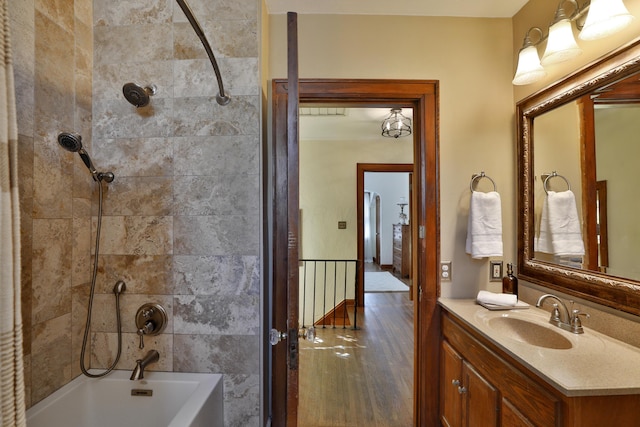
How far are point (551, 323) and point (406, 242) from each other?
5.56 m

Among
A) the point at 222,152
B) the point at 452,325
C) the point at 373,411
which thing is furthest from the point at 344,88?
the point at 373,411

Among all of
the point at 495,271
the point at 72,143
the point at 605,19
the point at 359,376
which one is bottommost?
the point at 359,376

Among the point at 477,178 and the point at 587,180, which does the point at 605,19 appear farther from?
the point at 477,178

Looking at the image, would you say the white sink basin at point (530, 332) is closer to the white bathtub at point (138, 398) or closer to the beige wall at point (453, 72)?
the beige wall at point (453, 72)

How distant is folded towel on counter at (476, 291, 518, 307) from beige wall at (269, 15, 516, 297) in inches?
6.8

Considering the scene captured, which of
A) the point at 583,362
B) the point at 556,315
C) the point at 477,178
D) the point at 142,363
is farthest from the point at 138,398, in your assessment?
the point at 477,178

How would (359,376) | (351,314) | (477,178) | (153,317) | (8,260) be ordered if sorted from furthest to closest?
(351,314) → (359,376) → (477,178) → (153,317) → (8,260)

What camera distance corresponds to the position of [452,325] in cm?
164

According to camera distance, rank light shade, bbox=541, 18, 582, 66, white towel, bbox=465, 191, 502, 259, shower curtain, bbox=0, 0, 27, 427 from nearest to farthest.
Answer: shower curtain, bbox=0, 0, 27, 427 < light shade, bbox=541, 18, 582, 66 < white towel, bbox=465, 191, 502, 259

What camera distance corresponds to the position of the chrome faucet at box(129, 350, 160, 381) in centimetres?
137

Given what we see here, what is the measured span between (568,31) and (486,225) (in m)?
1.04

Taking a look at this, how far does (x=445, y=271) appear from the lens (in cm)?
182

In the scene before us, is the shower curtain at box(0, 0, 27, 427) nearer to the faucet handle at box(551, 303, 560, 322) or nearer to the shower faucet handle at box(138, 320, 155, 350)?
the shower faucet handle at box(138, 320, 155, 350)

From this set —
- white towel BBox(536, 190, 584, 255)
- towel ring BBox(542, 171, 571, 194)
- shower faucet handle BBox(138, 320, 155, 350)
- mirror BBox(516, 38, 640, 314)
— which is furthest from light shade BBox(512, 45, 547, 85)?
shower faucet handle BBox(138, 320, 155, 350)
